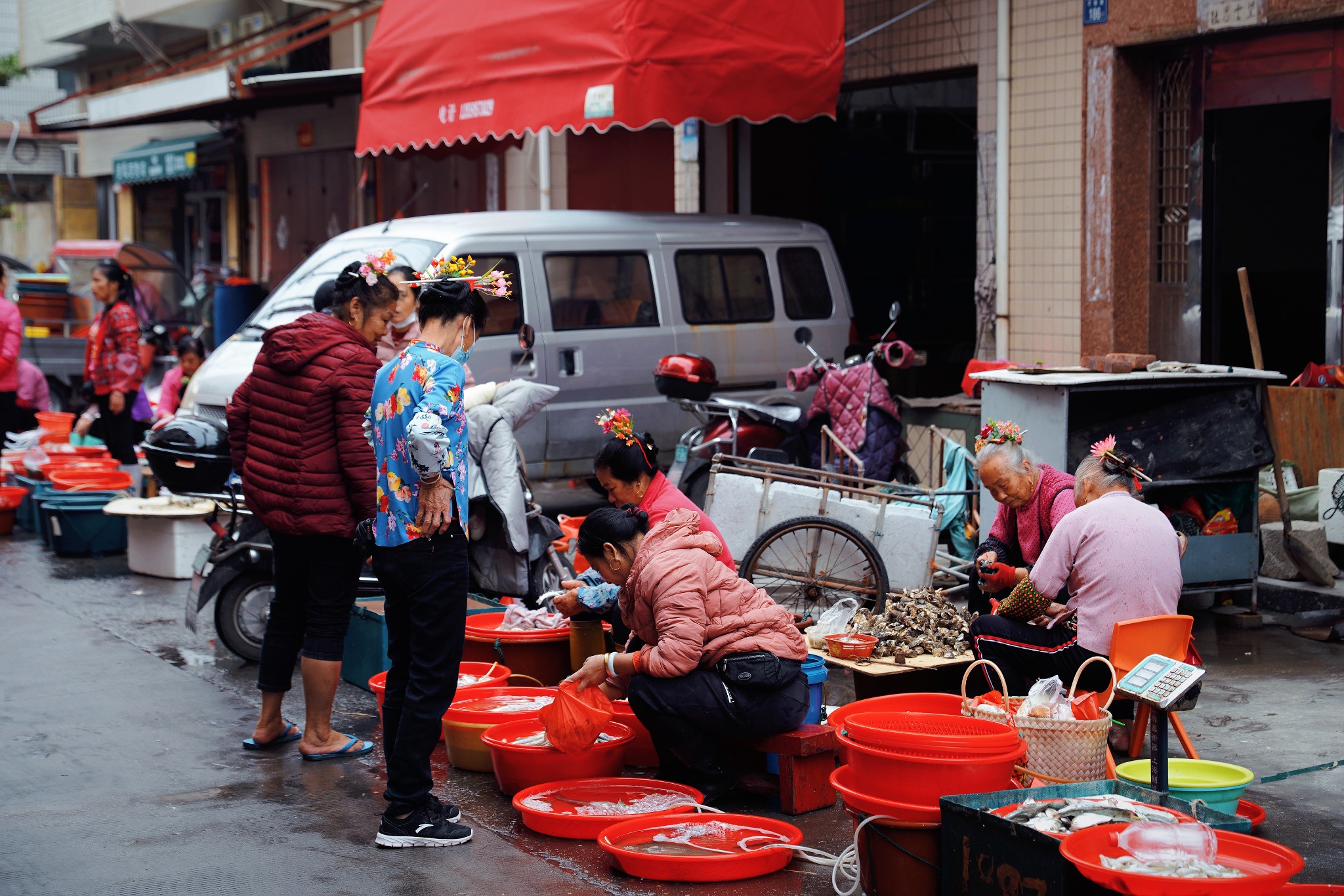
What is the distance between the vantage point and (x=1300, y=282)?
1153 centimetres

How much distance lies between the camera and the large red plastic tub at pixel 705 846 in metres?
4.48

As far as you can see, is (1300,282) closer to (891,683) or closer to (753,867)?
(891,683)

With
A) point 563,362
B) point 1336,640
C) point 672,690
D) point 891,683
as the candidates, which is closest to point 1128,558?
point 891,683

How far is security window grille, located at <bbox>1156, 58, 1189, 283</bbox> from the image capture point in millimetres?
9672

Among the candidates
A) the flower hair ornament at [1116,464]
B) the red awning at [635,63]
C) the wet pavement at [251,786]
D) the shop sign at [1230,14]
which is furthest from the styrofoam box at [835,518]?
the shop sign at [1230,14]

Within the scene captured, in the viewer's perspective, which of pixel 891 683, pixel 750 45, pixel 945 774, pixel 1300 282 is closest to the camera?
pixel 945 774

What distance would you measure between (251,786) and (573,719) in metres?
1.43

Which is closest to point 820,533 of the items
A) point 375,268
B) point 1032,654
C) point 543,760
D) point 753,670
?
point 1032,654

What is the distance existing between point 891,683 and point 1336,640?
298 centimetres

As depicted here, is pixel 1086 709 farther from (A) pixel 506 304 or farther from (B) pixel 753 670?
(A) pixel 506 304

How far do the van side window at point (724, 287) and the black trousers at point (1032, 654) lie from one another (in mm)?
5401

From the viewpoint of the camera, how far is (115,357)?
37.1ft

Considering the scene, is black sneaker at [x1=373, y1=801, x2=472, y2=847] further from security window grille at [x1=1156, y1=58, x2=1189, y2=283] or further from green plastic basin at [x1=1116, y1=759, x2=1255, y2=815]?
security window grille at [x1=1156, y1=58, x2=1189, y2=283]

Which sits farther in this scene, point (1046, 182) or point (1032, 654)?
point (1046, 182)
